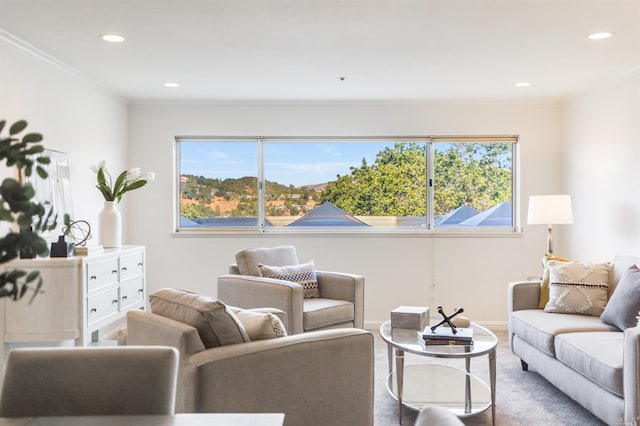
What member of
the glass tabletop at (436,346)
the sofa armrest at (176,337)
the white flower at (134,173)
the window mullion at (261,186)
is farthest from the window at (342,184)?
the sofa armrest at (176,337)

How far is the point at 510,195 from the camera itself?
556 centimetres

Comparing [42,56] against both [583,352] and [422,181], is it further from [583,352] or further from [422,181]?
[583,352]

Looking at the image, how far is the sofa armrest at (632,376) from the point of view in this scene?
2.36 m

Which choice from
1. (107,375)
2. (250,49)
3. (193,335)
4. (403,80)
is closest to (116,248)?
(250,49)

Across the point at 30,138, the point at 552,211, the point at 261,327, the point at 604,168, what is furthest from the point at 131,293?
the point at 604,168

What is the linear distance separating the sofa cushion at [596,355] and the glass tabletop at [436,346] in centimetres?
43

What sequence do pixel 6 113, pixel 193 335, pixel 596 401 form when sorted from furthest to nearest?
pixel 6 113, pixel 596 401, pixel 193 335

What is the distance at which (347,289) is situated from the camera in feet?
13.8

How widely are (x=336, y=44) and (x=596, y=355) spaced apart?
2408 millimetres

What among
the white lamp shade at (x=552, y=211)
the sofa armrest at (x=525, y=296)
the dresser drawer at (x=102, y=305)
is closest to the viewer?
the dresser drawer at (x=102, y=305)

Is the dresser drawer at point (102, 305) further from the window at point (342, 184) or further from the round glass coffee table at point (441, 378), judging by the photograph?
the round glass coffee table at point (441, 378)

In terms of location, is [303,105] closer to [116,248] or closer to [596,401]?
[116,248]

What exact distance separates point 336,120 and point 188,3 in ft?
9.12

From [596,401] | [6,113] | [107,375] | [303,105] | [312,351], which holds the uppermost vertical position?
[303,105]
